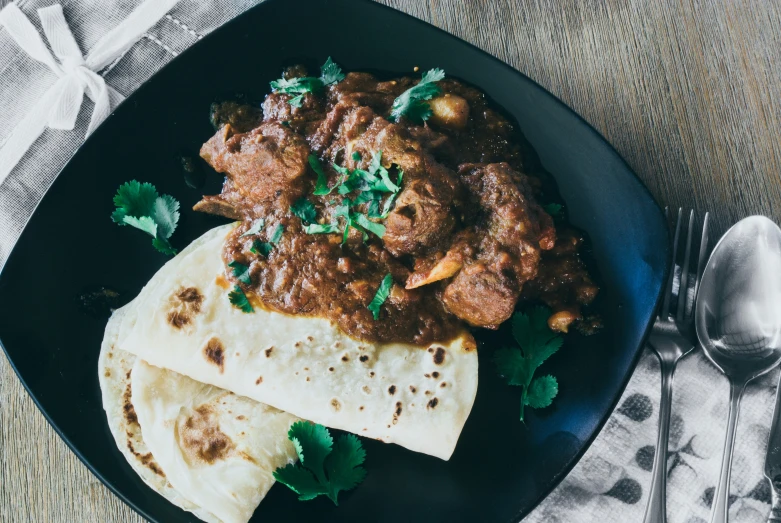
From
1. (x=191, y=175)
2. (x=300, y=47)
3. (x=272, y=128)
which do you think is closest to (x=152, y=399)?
(x=191, y=175)

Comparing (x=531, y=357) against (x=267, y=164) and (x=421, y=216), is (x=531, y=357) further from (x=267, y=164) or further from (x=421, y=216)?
(x=267, y=164)

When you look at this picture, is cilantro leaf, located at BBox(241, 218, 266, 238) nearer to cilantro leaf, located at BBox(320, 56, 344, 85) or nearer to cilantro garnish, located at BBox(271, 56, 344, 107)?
cilantro garnish, located at BBox(271, 56, 344, 107)

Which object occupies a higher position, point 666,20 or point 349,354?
point 666,20

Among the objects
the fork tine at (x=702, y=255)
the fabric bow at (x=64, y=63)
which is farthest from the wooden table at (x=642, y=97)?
the fabric bow at (x=64, y=63)

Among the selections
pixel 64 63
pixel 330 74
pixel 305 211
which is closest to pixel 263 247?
pixel 305 211

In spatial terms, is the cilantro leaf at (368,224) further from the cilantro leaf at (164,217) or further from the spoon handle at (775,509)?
the spoon handle at (775,509)

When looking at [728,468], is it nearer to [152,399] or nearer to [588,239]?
[588,239]
